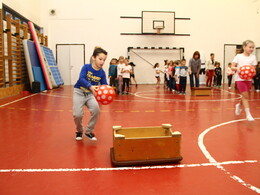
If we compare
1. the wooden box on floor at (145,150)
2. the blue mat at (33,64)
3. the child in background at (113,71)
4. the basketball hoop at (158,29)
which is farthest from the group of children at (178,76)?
the wooden box on floor at (145,150)

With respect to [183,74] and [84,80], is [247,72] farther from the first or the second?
[183,74]

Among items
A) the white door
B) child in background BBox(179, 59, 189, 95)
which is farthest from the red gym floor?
the white door

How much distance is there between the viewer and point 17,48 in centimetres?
1279

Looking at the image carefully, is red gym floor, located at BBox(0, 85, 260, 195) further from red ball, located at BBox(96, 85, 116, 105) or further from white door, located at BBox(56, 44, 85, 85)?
white door, located at BBox(56, 44, 85, 85)

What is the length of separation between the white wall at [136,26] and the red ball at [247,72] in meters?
13.9

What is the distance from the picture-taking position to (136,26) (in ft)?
62.4

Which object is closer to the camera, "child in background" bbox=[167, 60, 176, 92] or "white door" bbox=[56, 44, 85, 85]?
"child in background" bbox=[167, 60, 176, 92]

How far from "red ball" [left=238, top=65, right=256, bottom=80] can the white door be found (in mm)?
14478

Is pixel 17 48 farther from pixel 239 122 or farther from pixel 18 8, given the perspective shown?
pixel 239 122

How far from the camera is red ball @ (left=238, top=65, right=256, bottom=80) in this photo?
5.70 m

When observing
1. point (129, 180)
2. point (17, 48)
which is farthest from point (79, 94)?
point (17, 48)

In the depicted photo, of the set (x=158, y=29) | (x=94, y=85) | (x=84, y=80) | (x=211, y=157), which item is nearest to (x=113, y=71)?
(x=94, y=85)

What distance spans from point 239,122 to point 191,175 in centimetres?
337

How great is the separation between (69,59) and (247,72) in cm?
1492
